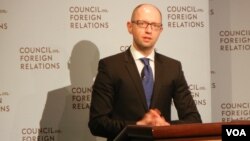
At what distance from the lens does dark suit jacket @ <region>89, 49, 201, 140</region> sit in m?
2.03

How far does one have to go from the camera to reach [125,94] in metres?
2.07

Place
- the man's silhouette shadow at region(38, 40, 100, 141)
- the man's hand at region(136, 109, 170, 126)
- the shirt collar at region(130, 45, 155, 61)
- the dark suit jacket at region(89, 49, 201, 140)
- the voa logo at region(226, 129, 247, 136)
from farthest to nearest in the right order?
the man's silhouette shadow at region(38, 40, 100, 141) < the shirt collar at region(130, 45, 155, 61) < the dark suit jacket at region(89, 49, 201, 140) < the man's hand at region(136, 109, 170, 126) < the voa logo at region(226, 129, 247, 136)

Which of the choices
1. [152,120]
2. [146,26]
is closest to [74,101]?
[146,26]

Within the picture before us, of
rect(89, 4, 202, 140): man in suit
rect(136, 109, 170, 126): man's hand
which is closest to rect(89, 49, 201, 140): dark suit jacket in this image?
rect(89, 4, 202, 140): man in suit

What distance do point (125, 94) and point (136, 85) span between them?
0.23 feet

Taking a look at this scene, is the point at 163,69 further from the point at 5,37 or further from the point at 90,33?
the point at 5,37

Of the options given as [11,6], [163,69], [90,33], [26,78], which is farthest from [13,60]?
[163,69]

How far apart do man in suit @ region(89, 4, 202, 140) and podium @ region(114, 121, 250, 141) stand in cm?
95

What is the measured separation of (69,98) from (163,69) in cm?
91

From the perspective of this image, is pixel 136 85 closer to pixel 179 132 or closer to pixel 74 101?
pixel 74 101

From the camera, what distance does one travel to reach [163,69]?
2.16 meters

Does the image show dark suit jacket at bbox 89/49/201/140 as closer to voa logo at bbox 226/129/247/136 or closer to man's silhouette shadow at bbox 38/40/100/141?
man's silhouette shadow at bbox 38/40/100/141

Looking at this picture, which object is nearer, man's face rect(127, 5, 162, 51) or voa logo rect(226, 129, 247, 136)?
voa logo rect(226, 129, 247, 136)

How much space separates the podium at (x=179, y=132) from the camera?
1005 mm
